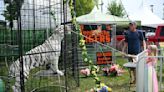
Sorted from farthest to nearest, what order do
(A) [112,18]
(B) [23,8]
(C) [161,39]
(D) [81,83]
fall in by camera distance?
(C) [161,39], (A) [112,18], (D) [81,83], (B) [23,8]

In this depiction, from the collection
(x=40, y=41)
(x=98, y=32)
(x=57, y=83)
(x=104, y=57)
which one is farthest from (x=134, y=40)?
(x=98, y=32)

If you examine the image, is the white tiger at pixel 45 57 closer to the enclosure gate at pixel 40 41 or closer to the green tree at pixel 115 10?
the enclosure gate at pixel 40 41

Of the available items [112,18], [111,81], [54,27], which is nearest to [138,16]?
[112,18]

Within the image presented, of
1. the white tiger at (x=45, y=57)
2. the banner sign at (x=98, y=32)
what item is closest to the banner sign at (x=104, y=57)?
the banner sign at (x=98, y=32)

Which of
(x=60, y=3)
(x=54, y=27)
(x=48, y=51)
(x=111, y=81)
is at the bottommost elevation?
(x=111, y=81)

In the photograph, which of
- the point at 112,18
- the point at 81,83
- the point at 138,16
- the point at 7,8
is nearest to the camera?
the point at 7,8

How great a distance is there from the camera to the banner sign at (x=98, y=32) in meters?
12.4

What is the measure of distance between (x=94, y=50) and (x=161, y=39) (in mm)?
5773

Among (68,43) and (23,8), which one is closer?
(23,8)

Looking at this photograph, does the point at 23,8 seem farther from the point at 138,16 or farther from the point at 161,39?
the point at 138,16

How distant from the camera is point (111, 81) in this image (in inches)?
374

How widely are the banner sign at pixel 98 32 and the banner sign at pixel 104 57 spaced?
524 mm

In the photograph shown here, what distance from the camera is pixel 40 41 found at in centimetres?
905

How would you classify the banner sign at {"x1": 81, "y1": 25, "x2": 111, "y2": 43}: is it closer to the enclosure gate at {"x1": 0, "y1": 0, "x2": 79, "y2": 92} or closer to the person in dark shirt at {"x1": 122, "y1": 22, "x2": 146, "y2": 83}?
the person in dark shirt at {"x1": 122, "y1": 22, "x2": 146, "y2": 83}
